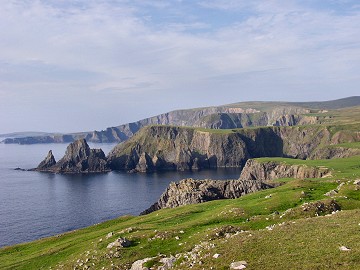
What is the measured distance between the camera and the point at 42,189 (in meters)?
186

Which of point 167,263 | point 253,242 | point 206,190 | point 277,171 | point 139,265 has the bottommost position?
point 277,171

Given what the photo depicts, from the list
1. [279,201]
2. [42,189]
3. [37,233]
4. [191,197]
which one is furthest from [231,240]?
[42,189]

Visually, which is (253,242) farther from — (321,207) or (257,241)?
(321,207)

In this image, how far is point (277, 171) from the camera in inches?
6457

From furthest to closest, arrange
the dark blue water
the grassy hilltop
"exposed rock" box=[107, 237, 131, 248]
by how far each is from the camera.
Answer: the dark blue water
"exposed rock" box=[107, 237, 131, 248]
the grassy hilltop

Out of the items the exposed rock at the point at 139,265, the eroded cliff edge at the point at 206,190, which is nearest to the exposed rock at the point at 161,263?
the exposed rock at the point at 139,265

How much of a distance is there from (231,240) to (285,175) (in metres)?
Answer: 133

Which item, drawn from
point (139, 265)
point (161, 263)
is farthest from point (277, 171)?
point (161, 263)

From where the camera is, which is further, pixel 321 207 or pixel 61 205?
pixel 61 205

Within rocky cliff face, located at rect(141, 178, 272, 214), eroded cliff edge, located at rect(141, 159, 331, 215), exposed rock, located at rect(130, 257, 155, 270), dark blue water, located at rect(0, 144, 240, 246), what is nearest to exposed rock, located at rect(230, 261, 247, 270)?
exposed rock, located at rect(130, 257, 155, 270)

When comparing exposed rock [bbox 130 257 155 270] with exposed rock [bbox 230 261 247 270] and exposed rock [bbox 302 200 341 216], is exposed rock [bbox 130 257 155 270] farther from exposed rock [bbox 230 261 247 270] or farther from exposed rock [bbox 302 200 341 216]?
exposed rock [bbox 302 200 341 216]

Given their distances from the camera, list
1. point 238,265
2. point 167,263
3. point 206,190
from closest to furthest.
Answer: point 238,265 < point 167,263 < point 206,190

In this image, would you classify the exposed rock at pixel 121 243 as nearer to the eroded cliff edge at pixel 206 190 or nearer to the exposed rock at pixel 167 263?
the exposed rock at pixel 167 263

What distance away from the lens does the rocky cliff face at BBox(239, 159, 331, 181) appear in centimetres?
12950
